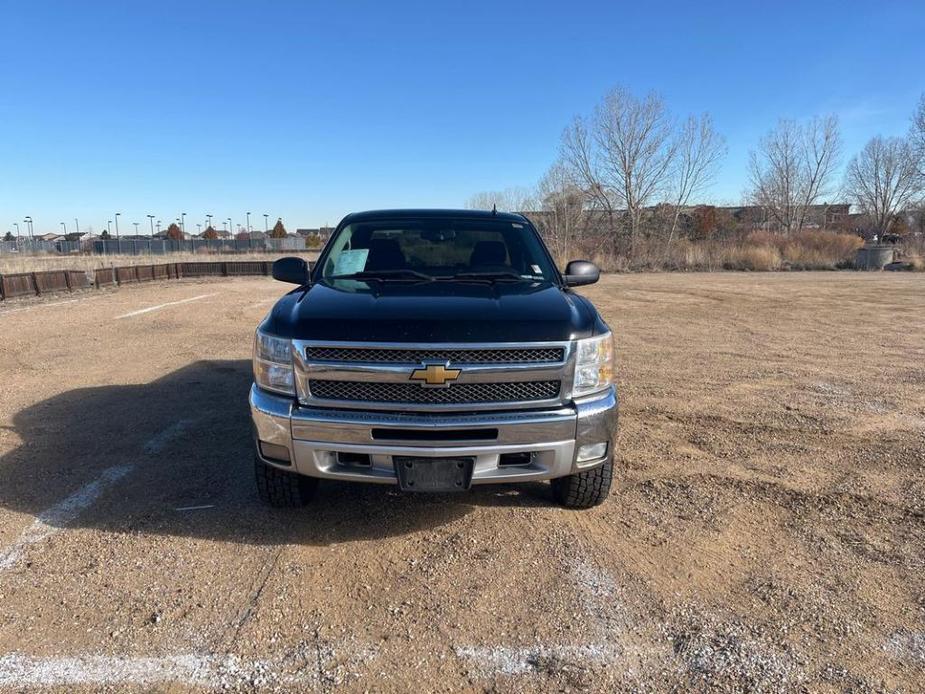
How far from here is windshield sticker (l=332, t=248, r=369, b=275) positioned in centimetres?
432

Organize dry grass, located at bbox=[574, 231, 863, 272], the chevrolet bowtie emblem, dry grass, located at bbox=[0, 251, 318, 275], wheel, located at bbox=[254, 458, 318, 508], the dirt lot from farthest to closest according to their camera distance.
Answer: dry grass, located at bbox=[574, 231, 863, 272] < dry grass, located at bbox=[0, 251, 318, 275] < wheel, located at bbox=[254, 458, 318, 508] < the chevrolet bowtie emblem < the dirt lot

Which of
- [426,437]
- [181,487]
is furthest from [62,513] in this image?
[426,437]

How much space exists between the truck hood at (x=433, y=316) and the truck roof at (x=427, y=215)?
1.31 meters

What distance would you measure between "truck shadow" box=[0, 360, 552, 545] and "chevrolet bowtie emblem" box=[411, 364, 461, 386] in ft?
2.49

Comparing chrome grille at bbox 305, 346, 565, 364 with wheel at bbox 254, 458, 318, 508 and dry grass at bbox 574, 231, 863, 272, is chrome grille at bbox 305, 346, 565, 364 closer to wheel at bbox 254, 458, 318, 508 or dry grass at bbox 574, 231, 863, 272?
wheel at bbox 254, 458, 318, 508

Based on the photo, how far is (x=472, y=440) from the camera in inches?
120

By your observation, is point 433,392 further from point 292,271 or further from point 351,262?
point 292,271

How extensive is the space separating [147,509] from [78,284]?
16.3 meters

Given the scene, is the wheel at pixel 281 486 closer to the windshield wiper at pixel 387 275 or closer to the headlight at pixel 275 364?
the headlight at pixel 275 364

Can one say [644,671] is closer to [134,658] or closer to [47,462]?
[134,658]

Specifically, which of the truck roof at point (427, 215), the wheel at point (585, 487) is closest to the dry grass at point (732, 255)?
the truck roof at point (427, 215)

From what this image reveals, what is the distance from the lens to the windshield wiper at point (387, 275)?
4062 millimetres

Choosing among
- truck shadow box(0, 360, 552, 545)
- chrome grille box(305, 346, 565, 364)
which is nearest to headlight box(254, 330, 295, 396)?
chrome grille box(305, 346, 565, 364)

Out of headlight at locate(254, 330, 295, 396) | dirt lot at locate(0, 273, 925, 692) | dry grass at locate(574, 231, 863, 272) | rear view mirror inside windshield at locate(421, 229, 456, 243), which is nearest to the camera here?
dirt lot at locate(0, 273, 925, 692)
